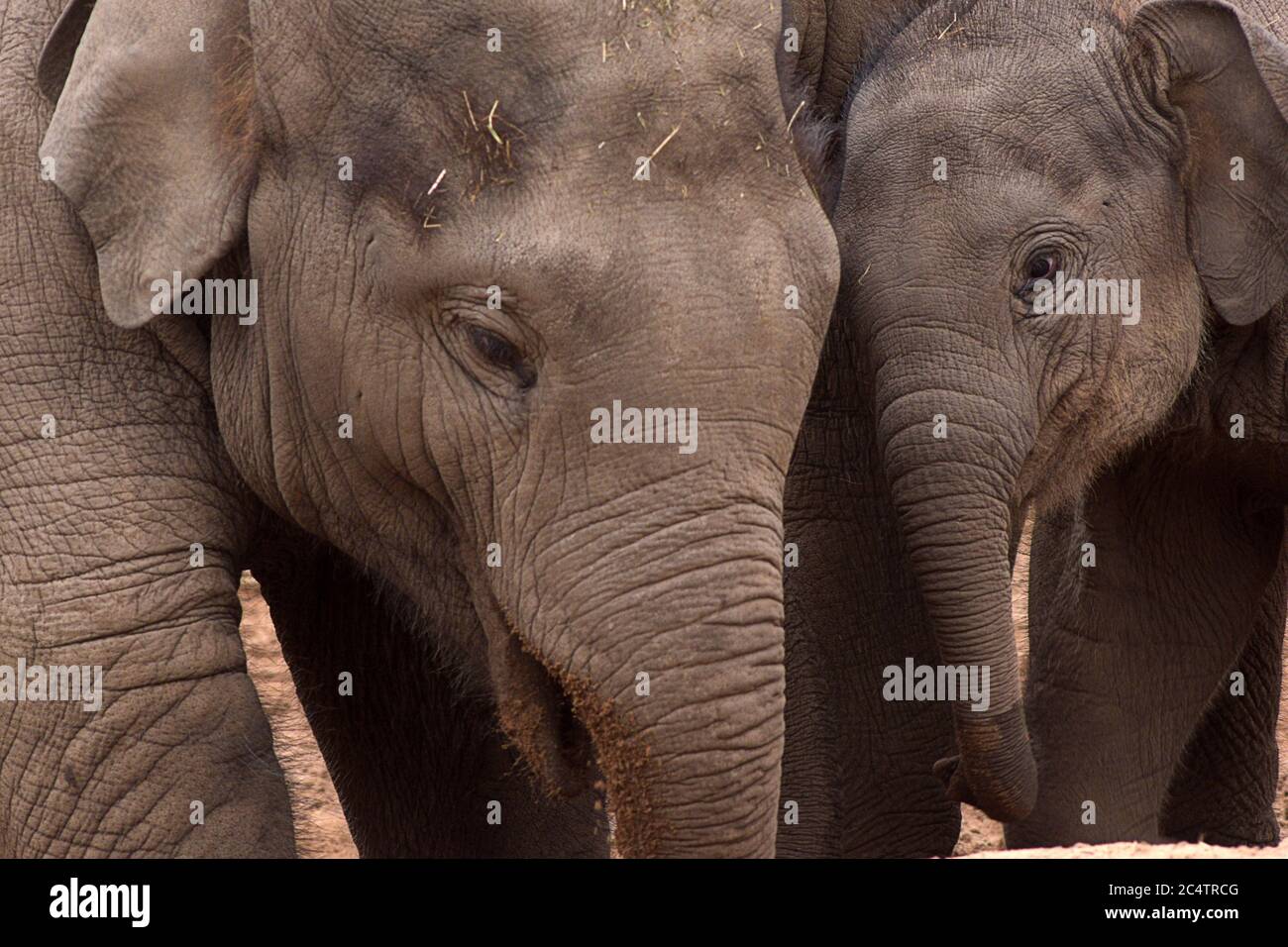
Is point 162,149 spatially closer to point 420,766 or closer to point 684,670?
point 684,670

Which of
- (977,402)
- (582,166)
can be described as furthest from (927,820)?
(582,166)

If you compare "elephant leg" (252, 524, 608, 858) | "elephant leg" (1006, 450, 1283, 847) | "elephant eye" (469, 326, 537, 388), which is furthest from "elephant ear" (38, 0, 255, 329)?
"elephant leg" (1006, 450, 1283, 847)

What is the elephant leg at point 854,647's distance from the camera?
5.39 m

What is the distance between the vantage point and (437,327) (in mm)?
3762

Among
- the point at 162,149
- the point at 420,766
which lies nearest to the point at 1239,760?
the point at 420,766

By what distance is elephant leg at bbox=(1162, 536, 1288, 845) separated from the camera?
632 cm

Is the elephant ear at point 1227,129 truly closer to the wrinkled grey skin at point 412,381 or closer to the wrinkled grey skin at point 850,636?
the wrinkled grey skin at point 850,636

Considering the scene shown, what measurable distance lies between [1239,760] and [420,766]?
7.73ft

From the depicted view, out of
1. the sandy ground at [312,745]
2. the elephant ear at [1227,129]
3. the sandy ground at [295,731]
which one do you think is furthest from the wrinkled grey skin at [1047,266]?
the sandy ground at [295,731]

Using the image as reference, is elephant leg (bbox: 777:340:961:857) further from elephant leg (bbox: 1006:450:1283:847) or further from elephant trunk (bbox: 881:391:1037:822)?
elephant trunk (bbox: 881:391:1037:822)

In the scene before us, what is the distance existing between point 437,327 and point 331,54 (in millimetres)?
442

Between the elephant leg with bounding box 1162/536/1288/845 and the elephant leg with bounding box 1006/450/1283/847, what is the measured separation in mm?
447

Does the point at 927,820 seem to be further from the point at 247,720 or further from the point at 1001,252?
the point at 247,720

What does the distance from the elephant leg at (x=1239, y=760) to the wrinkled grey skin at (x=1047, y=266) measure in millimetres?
718
